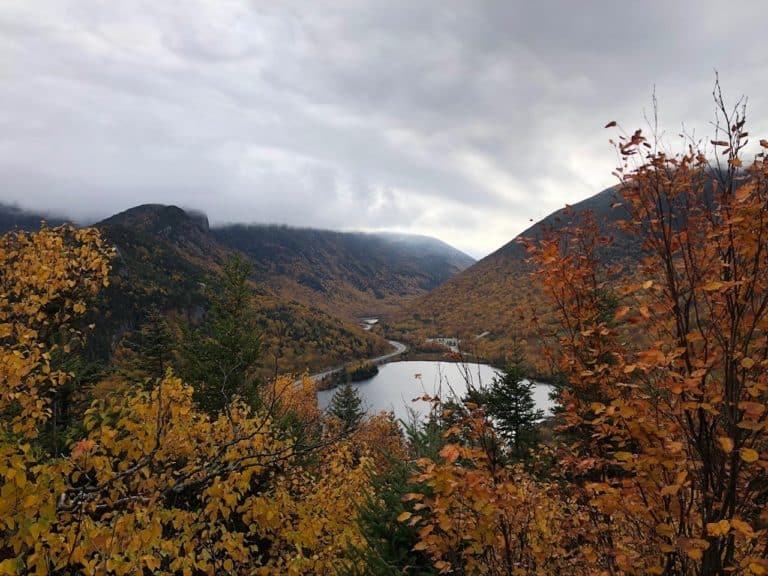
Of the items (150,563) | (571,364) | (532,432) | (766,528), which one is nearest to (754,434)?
(766,528)

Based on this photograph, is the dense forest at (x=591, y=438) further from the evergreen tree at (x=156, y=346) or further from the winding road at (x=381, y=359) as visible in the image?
the winding road at (x=381, y=359)

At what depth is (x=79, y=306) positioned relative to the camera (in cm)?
691

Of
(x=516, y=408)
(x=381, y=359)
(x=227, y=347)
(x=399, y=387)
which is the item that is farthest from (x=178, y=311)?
(x=516, y=408)

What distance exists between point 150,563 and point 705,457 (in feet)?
16.3

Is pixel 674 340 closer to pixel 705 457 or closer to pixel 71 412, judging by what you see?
pixel 705 457

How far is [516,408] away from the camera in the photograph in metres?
23.5

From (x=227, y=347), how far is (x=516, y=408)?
622 inches

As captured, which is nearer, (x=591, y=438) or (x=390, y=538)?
(x=591, y=438)

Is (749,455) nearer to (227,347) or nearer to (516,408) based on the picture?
(227,347)

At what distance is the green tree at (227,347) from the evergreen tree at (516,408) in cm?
1301

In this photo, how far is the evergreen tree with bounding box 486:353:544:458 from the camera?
907 inches

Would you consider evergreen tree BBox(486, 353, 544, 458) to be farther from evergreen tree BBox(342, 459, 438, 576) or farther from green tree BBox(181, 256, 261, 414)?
evergreen tree BBox(342, 459, 438, 576)

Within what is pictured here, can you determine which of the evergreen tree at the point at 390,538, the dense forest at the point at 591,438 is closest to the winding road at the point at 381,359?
the evergreen tree at the point at 390,538

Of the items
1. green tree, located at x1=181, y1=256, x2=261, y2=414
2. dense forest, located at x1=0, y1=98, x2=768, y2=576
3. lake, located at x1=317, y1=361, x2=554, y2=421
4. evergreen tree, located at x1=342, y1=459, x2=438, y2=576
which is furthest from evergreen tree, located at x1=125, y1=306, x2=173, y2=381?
lake, located at x1=317, y1=361, x2=554, y2=421
